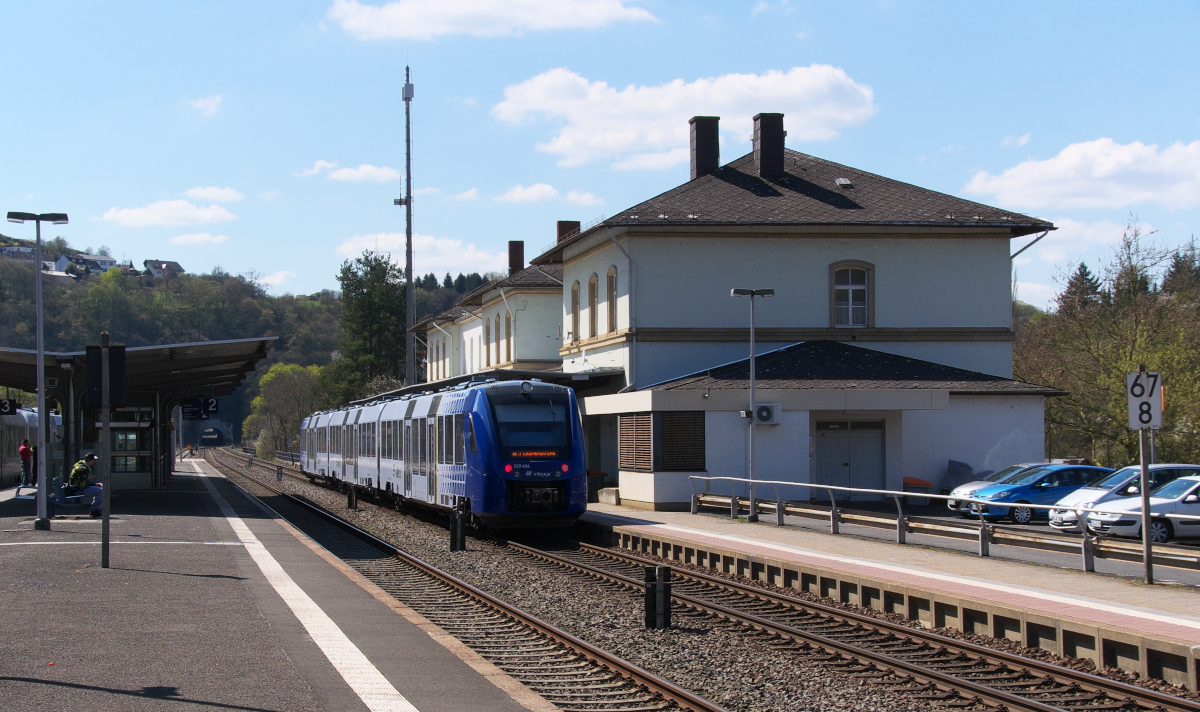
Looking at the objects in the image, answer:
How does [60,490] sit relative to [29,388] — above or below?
below

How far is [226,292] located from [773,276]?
104 m

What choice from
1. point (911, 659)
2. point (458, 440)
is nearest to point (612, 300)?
point (458, 440)

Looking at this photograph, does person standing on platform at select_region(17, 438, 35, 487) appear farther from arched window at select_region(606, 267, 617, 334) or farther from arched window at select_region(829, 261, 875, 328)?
arched window at select_region(829, 261, 875, 328)

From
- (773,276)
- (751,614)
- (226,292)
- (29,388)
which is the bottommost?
(751,614)

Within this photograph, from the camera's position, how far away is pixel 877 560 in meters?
16.0

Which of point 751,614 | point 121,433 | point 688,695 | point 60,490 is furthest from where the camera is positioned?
point 121,433

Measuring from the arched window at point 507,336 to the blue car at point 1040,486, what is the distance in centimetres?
2478

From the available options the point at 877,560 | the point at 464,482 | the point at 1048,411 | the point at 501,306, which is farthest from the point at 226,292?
the point at 877,560

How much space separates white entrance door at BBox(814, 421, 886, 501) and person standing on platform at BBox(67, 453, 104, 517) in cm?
1664

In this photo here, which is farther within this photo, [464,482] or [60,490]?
[60,490]

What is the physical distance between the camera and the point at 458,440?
22312 millimetres

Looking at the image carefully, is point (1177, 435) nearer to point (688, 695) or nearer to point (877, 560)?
point (877, 560)

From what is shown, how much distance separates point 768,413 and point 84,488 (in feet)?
50.0

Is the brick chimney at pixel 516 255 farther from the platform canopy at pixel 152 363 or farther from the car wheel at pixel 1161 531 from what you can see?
the car wheel at pixel 1161 531
